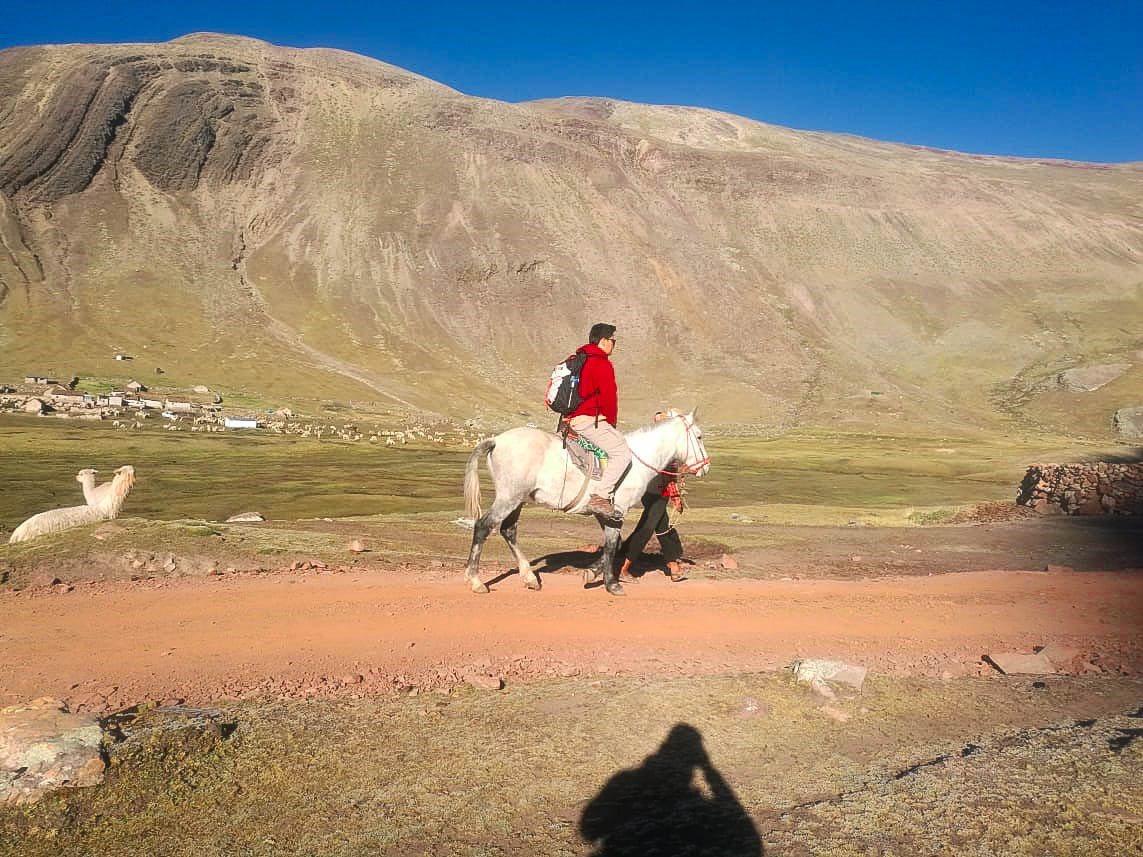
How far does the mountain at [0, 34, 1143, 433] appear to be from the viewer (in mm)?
101938

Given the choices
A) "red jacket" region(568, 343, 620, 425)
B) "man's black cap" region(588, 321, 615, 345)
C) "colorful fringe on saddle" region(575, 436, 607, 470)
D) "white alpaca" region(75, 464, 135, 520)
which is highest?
"man's black cap" region(588, 321, 615, 345)

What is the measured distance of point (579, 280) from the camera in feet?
400

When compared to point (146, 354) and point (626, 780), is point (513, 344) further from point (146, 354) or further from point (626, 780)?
point (626, 780)

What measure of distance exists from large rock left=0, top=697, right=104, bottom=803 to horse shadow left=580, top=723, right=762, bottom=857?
13.1 ft

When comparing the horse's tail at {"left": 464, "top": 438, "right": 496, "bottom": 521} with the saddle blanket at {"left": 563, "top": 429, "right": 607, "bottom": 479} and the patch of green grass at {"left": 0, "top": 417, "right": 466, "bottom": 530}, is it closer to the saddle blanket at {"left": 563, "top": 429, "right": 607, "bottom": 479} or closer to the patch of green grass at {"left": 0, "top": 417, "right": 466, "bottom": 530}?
the saddle blanket at {"left": 563, "top": 429, "right": 607, "bottom": 479}

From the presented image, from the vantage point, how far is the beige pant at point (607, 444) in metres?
14.1

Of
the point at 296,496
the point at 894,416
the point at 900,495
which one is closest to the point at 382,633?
the point at 296,496

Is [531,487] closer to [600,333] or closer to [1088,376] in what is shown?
[600,333]

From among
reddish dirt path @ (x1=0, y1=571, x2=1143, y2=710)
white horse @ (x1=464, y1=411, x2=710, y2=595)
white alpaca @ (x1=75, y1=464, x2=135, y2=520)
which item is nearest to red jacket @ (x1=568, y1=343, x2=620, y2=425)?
white horse @ (x1=464, y1=411, x2=710, y2=595)

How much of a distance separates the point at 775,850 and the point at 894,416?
4121 inches

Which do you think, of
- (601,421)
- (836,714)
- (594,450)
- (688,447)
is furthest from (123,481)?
(836,714)

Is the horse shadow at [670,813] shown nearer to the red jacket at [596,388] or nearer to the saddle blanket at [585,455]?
the saddle blanket at [585,455]

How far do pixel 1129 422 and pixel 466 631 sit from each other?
105249mm

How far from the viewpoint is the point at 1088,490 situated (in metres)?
27.5
